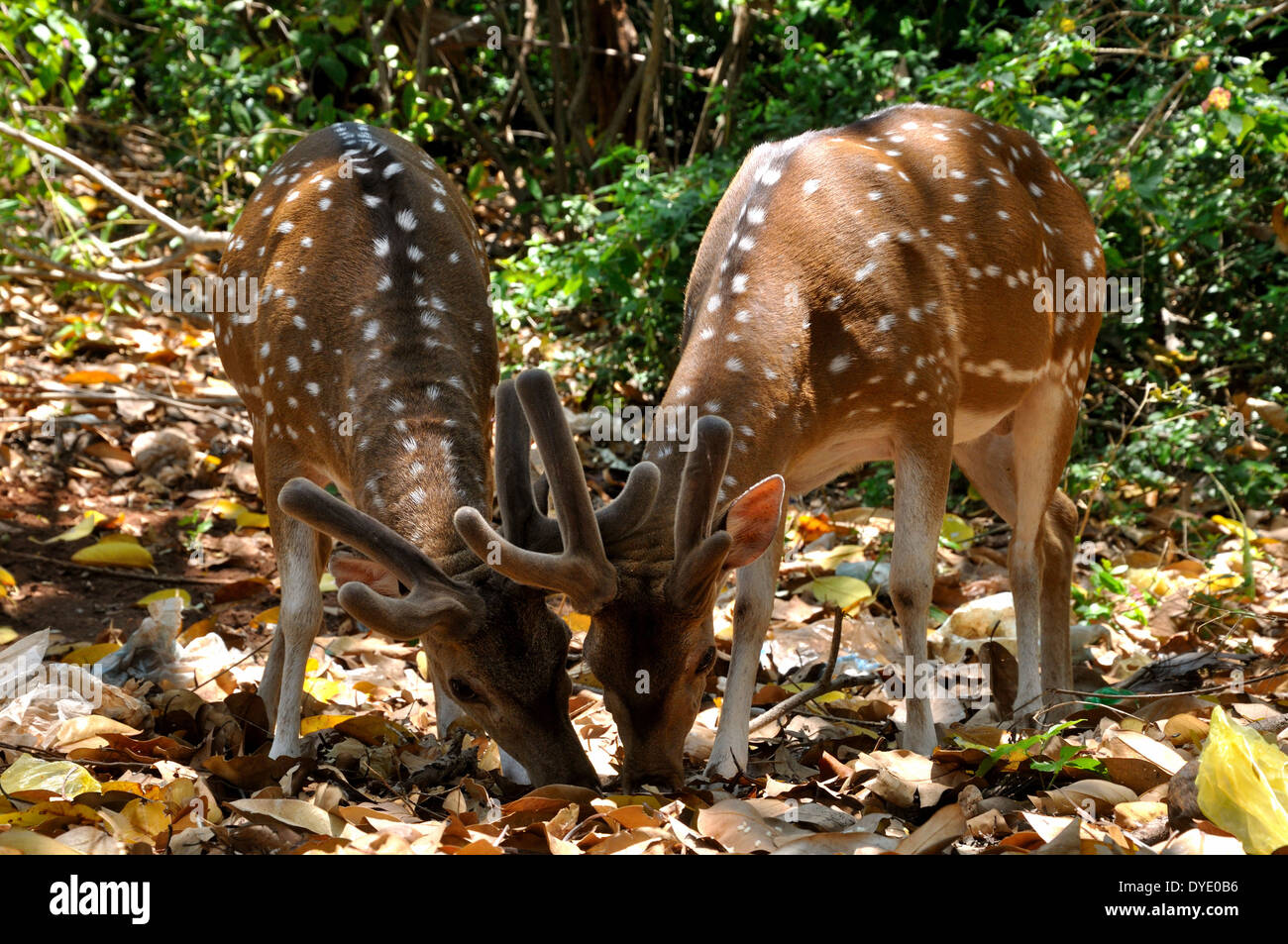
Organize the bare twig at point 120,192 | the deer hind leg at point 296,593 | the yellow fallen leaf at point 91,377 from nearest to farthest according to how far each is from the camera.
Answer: the deer hind leg at point 296,593 < the bare twig at point 120,192 < the yellow fallen leaf at point 91,377

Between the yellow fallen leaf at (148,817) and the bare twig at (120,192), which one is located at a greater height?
the bare twig at (120,192)

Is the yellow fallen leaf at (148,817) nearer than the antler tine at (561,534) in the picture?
Yes

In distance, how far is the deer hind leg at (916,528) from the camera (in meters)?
5.11

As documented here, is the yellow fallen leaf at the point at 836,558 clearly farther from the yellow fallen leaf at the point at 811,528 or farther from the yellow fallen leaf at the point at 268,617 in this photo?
the yellow fallen leaf at the point at 268,617

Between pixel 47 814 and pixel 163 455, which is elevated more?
pixel 163 455

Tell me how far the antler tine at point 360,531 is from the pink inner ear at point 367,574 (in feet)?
0.60

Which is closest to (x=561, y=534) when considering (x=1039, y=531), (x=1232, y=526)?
(x=1039, y=531)

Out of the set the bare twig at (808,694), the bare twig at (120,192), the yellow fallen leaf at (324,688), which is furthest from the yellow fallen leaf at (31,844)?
the bare twig at (120,192)

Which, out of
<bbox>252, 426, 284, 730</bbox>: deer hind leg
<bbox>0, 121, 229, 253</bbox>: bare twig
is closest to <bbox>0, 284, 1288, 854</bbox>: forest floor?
<bbox>252, 426, 284, 730</bbox>: deer hind leg

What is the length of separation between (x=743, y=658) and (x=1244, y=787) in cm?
208

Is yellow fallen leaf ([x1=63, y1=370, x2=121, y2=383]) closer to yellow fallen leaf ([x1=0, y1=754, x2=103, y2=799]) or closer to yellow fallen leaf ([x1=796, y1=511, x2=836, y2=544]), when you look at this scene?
yellow fallen leaf ([x1=796, y1=511, x2=836, y2=544])

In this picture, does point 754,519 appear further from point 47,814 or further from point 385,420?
point 47,814

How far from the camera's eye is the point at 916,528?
512cm

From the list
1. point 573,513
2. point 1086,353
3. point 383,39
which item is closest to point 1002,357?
point 1086,353
